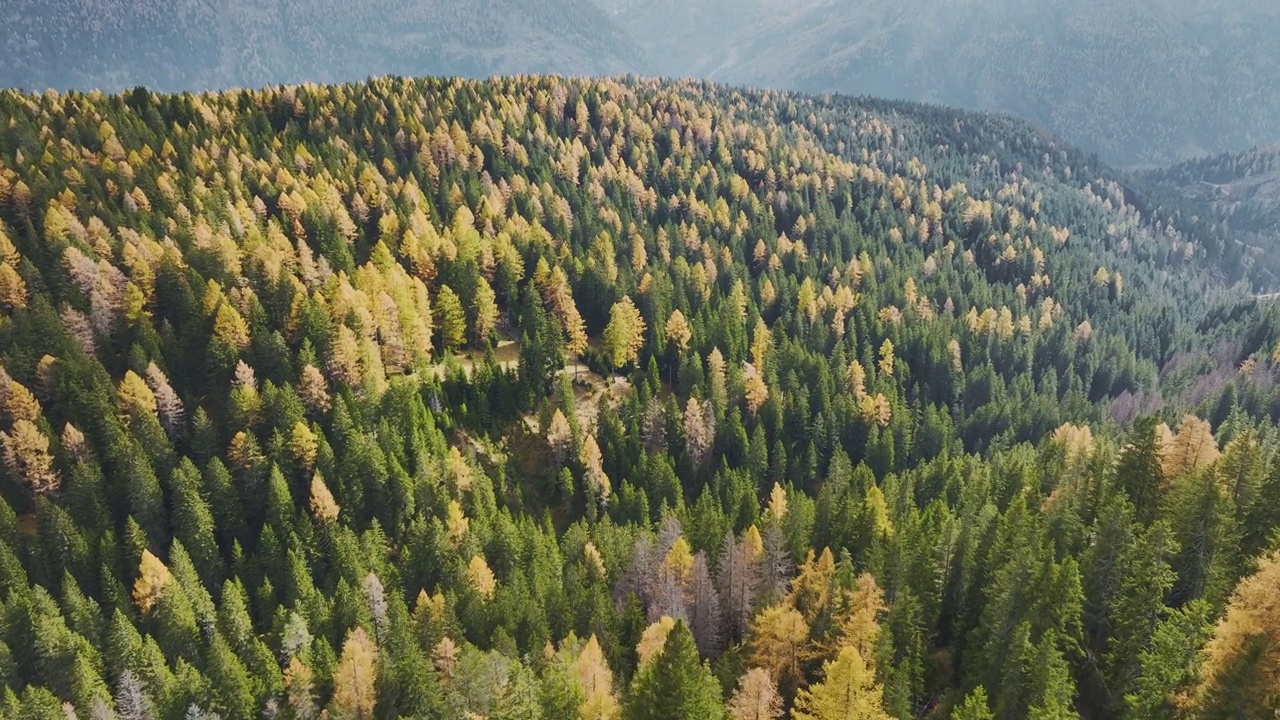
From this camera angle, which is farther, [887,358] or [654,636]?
[887,358]

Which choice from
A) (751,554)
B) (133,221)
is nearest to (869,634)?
(751,554)

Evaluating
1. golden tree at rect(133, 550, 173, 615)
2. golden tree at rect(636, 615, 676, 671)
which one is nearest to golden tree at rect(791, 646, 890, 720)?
golden tree at rect(636, 615, 676, 671)

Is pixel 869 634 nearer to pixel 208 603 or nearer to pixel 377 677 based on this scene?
pixel 377 677

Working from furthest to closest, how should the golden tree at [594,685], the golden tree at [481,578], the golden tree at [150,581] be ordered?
the golden tree at [481,578] < the golden tree at [150,581] < the golden tree at [594,685]

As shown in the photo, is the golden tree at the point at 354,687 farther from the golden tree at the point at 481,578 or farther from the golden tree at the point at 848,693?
the golden tree at the point at 848,693

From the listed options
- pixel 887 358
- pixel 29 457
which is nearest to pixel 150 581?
pixel 29 457

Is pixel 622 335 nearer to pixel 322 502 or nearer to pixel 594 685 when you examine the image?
pixel 322 502

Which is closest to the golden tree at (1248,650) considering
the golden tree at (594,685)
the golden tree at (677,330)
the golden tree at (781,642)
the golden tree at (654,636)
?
the golden tree at (781,642)

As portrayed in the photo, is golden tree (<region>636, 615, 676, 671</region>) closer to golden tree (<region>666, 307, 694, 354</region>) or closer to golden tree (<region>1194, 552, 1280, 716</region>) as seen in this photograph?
golden tree (<region>1194, 552, 1280, 716</region>)
